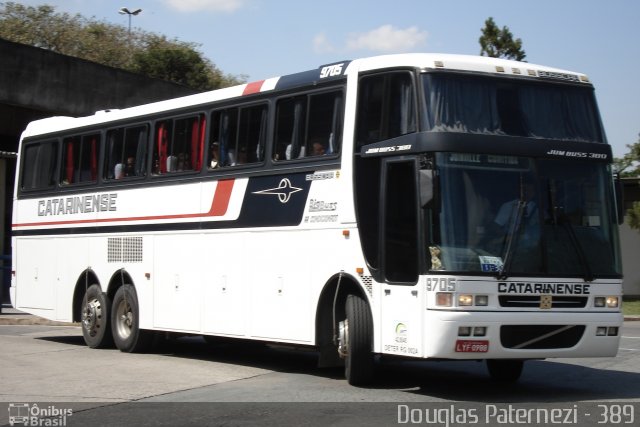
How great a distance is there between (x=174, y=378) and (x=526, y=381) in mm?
4579

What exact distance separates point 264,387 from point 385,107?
365 centimetres

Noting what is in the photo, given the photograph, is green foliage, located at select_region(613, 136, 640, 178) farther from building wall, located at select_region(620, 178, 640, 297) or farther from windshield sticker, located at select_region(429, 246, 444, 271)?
windshield sticker, located at select_region(429, 246, 444, 271)

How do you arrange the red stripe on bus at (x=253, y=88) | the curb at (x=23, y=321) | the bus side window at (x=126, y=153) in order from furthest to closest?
the curb at (x=23, y=321) → the bus side window at (x=126, y=153) → the red stripe on bus at (x=253, y=88)

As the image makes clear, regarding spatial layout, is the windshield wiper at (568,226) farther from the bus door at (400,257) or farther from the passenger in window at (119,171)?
the passenger in window at (119,171)

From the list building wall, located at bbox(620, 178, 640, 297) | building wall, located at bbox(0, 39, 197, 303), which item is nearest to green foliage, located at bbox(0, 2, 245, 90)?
building wall, located at bbox(0, 39, 197, 303)

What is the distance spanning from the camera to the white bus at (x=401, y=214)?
11523 mm

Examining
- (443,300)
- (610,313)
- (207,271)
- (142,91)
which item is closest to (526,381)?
(610,313)

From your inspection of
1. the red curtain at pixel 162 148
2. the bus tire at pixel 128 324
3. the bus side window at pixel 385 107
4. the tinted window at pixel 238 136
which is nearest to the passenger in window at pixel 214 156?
the tinted window at pixel 238 136

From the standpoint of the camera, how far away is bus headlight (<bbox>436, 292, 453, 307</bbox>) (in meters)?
11.3

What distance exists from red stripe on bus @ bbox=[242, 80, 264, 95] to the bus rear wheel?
3.80 meters

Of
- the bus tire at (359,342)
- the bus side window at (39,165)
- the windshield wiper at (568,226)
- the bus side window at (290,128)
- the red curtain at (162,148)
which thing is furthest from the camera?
the bus side window at (39,165)

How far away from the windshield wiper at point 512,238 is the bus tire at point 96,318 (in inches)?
354

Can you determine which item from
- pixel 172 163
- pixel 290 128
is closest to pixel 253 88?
pixel 290 128

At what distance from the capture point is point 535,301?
11688 mm
